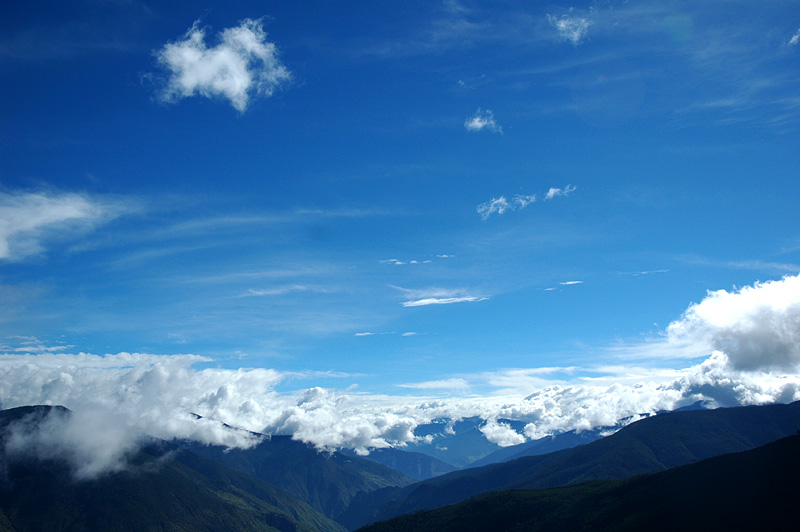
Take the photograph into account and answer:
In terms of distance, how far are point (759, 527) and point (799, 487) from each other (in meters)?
31.9

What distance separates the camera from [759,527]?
18425 cm

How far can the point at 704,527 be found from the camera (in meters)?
199

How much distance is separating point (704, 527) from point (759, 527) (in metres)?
20.3

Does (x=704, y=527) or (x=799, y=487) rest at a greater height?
(x=799, y=487)

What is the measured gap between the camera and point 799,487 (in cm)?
19888

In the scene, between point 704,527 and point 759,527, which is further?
point 704,527

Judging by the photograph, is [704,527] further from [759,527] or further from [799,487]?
[799,487]

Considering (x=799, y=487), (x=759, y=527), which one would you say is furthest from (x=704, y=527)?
(x=799, y=487)

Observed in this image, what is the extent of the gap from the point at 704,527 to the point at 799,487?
42051 millimetres

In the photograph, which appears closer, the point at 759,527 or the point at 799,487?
the point at 759,527
